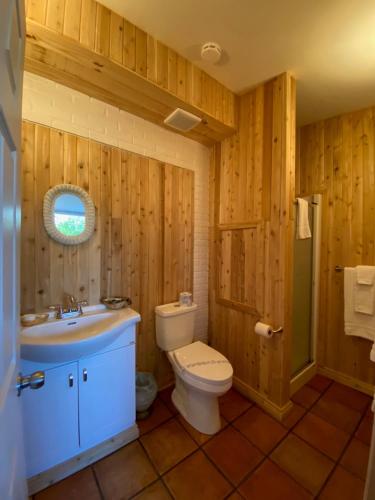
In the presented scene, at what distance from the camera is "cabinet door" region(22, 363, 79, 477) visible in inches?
43.6

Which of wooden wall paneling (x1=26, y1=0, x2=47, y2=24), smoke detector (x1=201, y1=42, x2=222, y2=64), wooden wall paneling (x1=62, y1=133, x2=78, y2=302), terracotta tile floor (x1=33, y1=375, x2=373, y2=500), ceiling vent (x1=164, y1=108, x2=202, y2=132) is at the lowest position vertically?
terracotta tile floor (x1=33, y1=375, x2=373, y2=500)

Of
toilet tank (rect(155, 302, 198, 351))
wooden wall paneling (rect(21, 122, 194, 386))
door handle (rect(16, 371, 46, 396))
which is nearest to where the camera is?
door handle (rect(16, 371, 46, 396))

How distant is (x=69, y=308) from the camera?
4.60 ft

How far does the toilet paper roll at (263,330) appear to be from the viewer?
1.61 metres

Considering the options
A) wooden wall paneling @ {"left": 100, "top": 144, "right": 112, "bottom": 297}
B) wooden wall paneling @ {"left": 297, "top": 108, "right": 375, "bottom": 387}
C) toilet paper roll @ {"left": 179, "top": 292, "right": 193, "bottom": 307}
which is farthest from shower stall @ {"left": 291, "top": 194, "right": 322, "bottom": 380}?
wooden wall paneling @ {"left": 100, "top": 144, "right": 112, "bottom": 297}

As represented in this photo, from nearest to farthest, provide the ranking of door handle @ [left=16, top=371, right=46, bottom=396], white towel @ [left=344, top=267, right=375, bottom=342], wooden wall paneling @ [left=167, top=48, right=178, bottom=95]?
door handle @ [left=16, top=371, right=46, bottom=396] < wooden wall paneling @ [left=167, top=48, right=178, bottom=95] < white towel @ [left=344, top=267, right=375, bottom=342]

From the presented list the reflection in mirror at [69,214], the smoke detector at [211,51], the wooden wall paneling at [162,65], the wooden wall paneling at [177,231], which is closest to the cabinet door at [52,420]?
the reflection in mirror at [69,214]

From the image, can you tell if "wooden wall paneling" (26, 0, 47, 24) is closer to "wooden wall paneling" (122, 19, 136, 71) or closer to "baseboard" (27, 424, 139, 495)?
"wooden wall paneling" (122, 19, 136, 71)

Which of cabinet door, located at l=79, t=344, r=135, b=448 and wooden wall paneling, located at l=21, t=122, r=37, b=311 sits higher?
wooden wall paneling, located at l=21, t=122, r=37, b=311

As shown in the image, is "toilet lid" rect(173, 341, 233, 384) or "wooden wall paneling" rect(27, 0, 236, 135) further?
"toilet lid" rect(173, 341, 233, 384)

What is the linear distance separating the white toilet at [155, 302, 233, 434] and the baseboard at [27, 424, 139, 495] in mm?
412

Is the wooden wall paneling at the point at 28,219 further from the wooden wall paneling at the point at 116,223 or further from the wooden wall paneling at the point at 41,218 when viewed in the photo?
the wooden wall paneling at the point at 116,223

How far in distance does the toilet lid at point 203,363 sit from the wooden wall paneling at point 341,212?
132cm

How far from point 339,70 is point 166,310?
2251 mm
